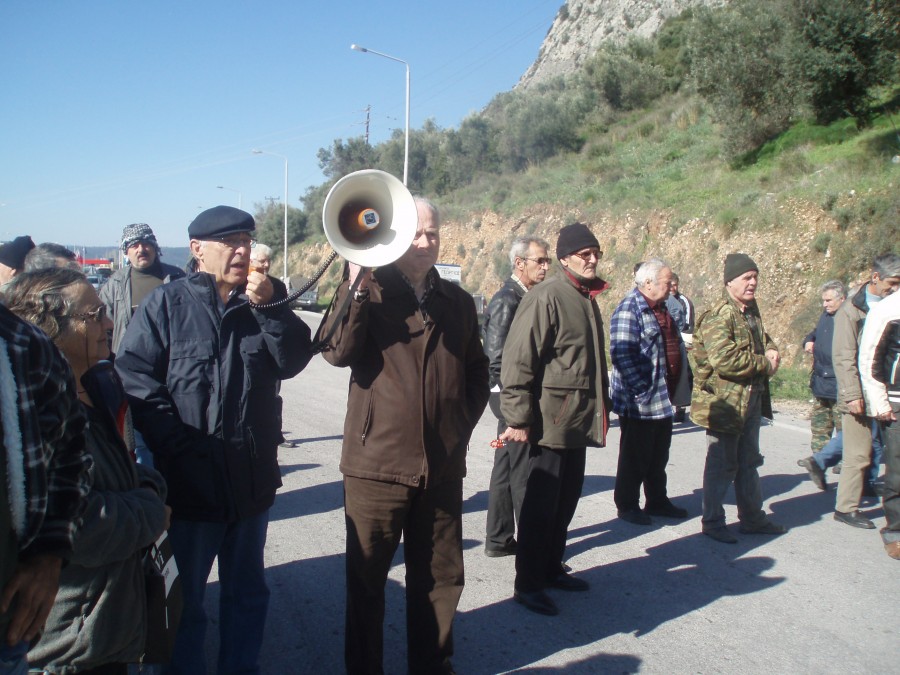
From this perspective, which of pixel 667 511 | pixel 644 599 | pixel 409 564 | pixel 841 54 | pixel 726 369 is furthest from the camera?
pixel 841 54

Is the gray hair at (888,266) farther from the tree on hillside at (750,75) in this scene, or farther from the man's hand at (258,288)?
the tree on hillside at (750,75)

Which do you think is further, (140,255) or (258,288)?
(140,255)

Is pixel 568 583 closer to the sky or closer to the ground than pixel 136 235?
closer to the ground

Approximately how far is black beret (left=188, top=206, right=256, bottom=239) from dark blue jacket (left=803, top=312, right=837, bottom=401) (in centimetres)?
611

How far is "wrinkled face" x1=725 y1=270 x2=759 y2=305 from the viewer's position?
5406 mm

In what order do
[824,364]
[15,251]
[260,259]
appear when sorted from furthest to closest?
[824,364] → [15,251] → [260,259]

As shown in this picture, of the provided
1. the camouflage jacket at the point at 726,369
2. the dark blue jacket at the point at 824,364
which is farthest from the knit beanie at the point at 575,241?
the dark blue jacket at the point at 824,364

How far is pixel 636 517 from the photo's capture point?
5781 mm

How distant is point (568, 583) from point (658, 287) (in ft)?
7.92

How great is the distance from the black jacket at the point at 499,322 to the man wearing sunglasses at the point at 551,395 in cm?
88

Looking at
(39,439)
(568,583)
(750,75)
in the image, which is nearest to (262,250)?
(568,583)

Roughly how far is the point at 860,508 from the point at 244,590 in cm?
524

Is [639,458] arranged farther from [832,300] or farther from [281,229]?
[281,229]

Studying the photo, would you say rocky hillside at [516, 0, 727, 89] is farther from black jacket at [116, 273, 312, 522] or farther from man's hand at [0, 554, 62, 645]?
man's hand at [0, 554, 62, 645]
